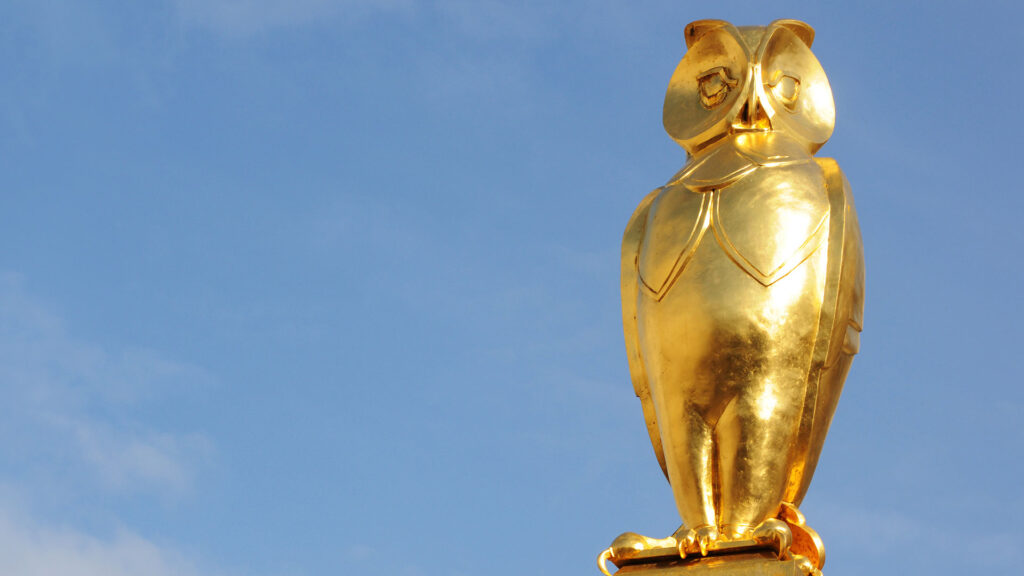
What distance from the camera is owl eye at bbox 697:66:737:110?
7.90 metres

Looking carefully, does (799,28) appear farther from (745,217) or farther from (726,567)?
(726,567)

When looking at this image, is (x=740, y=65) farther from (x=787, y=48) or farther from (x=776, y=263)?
(x=776, y=263)

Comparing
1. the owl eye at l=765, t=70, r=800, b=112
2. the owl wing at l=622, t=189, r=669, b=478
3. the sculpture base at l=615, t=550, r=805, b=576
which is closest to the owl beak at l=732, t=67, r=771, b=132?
the owl eye at l=765, t=70, r=800, b=112

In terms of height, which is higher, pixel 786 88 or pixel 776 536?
pixel 786 88

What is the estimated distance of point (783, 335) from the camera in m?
7.07

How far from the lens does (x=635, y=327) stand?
762 centimetres

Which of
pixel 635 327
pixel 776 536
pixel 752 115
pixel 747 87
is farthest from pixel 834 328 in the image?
pixel 747 87

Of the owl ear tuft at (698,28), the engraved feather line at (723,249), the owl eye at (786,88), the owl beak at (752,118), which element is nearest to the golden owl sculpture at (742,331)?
the engraved feather line at (723,249)

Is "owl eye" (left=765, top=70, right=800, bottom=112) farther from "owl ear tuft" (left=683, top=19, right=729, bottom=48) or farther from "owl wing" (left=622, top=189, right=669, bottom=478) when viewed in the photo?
"owl wing" (left=622, top=189, right=669, bottom=478)

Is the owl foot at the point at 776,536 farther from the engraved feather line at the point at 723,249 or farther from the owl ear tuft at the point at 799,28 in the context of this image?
the owl ear tuft at the point at 799,28

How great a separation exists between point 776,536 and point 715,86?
246cm

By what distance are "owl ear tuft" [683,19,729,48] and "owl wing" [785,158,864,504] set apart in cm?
106

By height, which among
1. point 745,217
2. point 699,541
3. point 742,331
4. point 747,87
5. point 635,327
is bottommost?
point 699,541

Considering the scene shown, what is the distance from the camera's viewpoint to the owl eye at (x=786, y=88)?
7871mm
